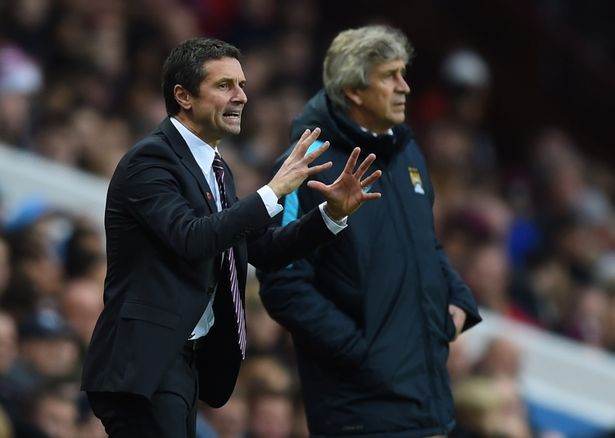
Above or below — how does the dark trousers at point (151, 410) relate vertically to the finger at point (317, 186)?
below

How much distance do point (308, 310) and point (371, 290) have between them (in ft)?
0.76

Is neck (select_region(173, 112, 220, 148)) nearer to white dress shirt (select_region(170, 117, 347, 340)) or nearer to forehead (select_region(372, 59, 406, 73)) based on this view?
white dress shirt (select_region(170, 117, 347, 340))

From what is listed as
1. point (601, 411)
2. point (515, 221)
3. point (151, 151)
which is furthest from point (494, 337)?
point (151, 151)

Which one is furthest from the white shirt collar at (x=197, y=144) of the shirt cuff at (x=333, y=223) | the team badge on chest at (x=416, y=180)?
the team badge on chest at (x=416, y=180)

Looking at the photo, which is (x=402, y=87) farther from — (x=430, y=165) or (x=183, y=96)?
(x=430, y=165)

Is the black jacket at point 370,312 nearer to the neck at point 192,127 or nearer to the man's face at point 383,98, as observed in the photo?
the man's face at point 383,98

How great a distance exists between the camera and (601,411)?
34.2 ft

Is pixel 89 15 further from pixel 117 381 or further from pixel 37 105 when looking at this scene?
pixel 117 381

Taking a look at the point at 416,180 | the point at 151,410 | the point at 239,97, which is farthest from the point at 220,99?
the point at 416,180

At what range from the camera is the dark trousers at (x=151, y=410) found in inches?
188

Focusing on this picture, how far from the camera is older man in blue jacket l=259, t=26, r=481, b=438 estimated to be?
5555mm

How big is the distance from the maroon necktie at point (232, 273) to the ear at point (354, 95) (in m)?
0.87

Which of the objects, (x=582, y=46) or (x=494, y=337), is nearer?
(x=494, y=337)

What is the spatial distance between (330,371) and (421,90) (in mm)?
8224
